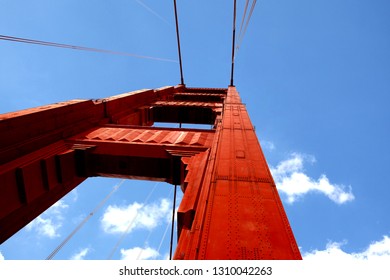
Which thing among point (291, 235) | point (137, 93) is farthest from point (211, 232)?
point (137, 93)

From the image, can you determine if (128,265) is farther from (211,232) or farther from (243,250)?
(243,250)

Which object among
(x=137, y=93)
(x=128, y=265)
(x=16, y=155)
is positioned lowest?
(x=128, y=265)

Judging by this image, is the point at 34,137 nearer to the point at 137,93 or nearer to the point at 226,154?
the point at 226,154

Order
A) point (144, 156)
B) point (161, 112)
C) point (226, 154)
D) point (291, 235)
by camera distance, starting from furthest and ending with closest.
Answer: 1. point (161, 112)
2. point (144, 156)
3. point (226, 154)
4. point (291, 235)

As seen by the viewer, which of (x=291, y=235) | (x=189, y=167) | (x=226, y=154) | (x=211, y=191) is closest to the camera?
(x=291, y=235)

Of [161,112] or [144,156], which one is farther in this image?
[161,112]

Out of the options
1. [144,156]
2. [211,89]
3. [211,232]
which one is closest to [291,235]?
[211,232]

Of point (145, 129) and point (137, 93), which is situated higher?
point (137, 93)
